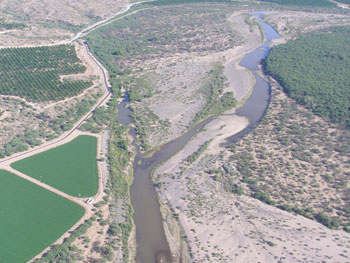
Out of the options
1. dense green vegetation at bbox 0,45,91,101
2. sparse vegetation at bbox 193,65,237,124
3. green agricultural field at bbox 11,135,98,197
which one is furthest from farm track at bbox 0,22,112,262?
sparse vegetation at bbox 193,65,237,124

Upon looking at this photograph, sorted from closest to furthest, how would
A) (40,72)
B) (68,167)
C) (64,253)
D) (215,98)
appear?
1. (64,253)
2. (68,167)
3. (215,98)
4. (40,72)

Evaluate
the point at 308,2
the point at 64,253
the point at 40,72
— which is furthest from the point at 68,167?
the point at 308,2

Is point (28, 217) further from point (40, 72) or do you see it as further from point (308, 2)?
point (308, 2)

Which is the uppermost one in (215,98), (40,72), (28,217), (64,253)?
(40,72)

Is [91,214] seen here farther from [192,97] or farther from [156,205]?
[192,97]

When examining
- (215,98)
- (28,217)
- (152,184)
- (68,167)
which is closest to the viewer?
(28,217)

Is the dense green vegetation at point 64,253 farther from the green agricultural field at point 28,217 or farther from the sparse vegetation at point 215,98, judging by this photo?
the sparse vegetation at point 215,98

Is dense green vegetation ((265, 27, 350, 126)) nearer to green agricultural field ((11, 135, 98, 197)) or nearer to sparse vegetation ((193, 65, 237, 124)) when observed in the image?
sparse vegetation ((193, 65, 237, 124))

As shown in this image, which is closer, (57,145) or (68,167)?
(68,167)
